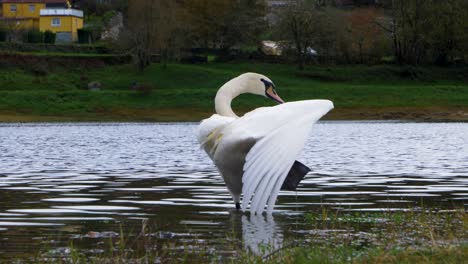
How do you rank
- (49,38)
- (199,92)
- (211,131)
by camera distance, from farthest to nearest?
(49,38) → (199,92) → (211,131)

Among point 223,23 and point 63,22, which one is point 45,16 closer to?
point 63,22

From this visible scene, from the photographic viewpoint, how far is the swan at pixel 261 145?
1302cm

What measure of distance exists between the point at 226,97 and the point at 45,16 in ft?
337

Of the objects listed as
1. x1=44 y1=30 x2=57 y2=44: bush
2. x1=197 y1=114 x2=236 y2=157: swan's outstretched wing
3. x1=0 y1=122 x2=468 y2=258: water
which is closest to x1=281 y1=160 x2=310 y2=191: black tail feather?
x1=0 y1=122 x2=468 y2=258: water

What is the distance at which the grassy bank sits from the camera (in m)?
67.8

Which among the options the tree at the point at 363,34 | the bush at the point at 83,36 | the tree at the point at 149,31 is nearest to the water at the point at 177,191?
the tree at the point at 149,31

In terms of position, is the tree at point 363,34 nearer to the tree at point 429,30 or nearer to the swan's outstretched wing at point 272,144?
the tree at point 429,30

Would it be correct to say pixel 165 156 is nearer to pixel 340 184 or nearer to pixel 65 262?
pixel 340 184

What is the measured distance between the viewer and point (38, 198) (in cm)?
1758

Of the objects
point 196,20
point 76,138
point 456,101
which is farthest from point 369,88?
point 76,138

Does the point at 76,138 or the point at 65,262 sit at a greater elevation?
the point at 65,262

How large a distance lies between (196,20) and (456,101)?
3278 cm

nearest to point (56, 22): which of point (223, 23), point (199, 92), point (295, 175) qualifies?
point (223, 23)

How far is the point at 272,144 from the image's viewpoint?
43.5 feet
